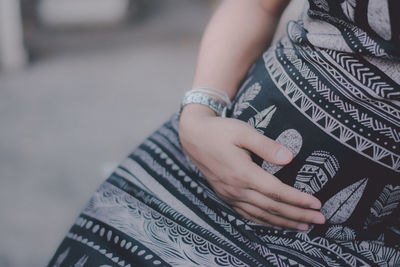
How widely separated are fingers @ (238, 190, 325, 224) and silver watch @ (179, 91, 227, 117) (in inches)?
6.5

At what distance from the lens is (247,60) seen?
0.77 m

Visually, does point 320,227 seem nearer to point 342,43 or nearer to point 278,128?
point 278,128

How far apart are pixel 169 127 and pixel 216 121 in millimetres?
153

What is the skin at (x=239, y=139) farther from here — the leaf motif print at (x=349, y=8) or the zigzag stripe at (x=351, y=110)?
the leaf motif print at (x=349, y=8)

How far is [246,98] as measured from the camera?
0.65m

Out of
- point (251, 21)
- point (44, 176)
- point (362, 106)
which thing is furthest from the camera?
point (44, 176)

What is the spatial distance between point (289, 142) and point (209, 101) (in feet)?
0.61

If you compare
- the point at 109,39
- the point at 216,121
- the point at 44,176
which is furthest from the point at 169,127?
the point at 109,39

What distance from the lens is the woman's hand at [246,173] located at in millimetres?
579

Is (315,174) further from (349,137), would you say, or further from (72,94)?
(72,94)

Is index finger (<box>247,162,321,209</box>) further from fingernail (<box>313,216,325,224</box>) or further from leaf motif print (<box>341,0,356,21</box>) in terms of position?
leaf motif print (<box>341,0,356,21</box>)

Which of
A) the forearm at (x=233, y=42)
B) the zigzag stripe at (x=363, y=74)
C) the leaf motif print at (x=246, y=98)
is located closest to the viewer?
the zigzag stripe at (x=363, y=74)

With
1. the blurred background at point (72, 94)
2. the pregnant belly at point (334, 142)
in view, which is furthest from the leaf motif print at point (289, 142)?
the blurred background at point (72, 94)

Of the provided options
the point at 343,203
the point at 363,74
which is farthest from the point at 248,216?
the point at 363,74
